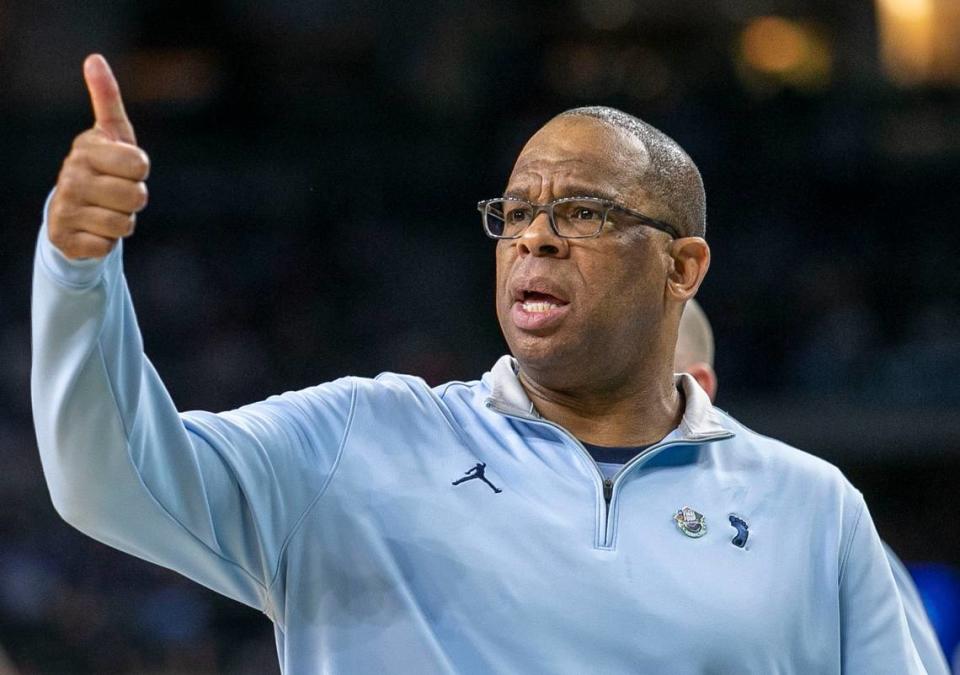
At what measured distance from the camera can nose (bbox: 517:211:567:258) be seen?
279 centimetres

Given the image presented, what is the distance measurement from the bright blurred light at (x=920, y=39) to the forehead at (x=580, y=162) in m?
10.4

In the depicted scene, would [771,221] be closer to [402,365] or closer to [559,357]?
[402,365]

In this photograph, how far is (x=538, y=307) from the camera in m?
2.79

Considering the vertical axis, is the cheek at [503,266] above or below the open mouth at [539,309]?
above

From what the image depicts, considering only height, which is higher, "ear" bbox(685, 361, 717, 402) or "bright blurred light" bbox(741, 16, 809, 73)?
"bright blurred light" bbox(741, 16, 809, 73)

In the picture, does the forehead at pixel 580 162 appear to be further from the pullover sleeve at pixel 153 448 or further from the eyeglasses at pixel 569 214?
the pullover sleeve at pixel 153 448

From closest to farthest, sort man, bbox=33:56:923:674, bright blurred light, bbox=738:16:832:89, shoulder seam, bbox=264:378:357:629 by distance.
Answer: man, bbox=33:56:923:674 < shoulder seam, bbox=264:378:357:629 < bright blurred light, bbox=738:16:832:89

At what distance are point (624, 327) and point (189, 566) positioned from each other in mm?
959

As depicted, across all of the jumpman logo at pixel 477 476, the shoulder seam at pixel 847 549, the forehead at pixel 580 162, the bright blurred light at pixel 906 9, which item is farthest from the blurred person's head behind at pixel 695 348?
the bright blurred light at pixel 906 9

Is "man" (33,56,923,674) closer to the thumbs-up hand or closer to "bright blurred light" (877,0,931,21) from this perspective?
the thumbs-up hand

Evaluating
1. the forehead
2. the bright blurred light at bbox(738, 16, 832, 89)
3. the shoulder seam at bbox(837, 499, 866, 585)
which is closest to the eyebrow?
the forehead

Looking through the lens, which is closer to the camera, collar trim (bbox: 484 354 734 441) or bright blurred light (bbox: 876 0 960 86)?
collar trim (bbox: 484 354 734 441)

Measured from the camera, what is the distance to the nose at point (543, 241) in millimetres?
2793

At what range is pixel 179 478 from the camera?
2301mm
